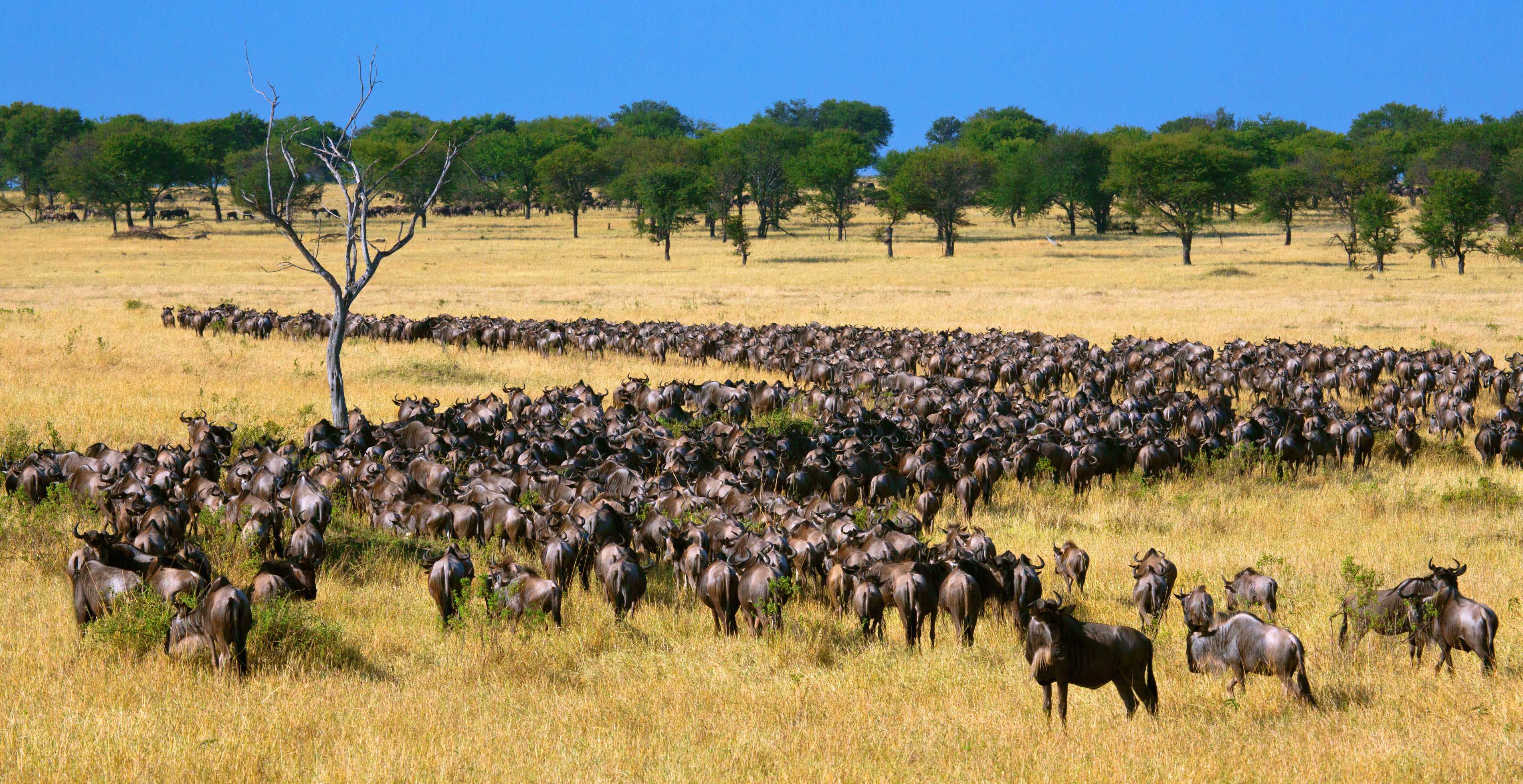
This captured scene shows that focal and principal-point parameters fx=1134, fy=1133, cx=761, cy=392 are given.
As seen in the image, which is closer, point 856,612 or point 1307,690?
point 1307,690

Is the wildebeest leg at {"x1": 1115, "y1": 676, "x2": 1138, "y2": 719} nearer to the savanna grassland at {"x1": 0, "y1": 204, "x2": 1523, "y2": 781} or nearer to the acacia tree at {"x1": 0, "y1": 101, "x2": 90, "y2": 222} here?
the savanna grassland at {"x1": 0, "y1": 204, "x2": 1523, "y2": 781}

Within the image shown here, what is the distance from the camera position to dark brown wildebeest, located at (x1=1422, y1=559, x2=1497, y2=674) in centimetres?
805

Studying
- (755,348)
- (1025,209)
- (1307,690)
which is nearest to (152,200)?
(1025,209)

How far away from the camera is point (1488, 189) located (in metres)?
62.4

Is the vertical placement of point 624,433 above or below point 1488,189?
below

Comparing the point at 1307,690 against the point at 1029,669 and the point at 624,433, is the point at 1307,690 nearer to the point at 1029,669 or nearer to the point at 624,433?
the point at 1029,669

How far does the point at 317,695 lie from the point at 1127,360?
21981mm

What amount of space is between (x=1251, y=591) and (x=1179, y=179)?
6739 centimetres

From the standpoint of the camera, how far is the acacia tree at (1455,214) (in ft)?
196

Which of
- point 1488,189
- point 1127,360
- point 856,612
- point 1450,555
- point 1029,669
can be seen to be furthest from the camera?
point 1488,189

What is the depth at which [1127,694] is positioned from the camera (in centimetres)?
745

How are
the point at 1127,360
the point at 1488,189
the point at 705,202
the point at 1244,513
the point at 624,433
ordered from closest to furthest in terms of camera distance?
the point at 1244,513, the point at 624,433, the point at 1127,360, the point at 1488,189, the point at 705,202

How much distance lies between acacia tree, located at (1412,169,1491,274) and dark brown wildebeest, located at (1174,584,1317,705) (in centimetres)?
6107

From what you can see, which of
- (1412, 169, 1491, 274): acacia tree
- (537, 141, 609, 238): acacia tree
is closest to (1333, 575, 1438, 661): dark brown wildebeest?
(1412, 169, 1491, 274): acacia tree
